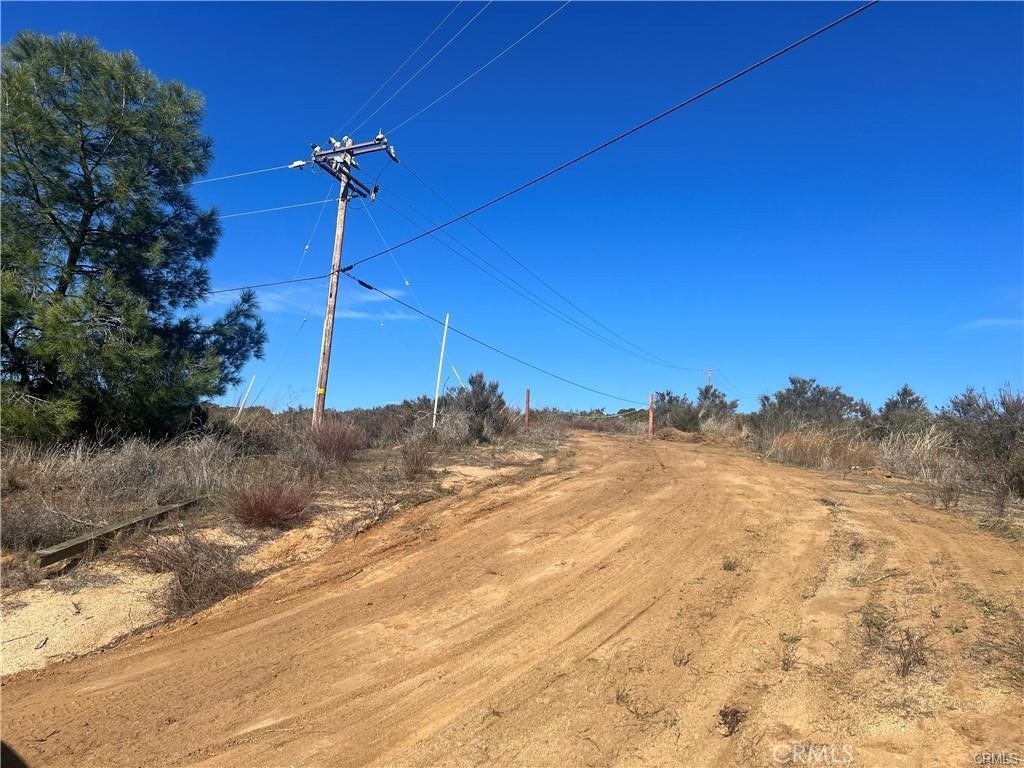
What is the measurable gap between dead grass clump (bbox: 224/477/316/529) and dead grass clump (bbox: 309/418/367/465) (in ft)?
11.8

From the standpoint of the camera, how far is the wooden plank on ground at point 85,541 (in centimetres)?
670

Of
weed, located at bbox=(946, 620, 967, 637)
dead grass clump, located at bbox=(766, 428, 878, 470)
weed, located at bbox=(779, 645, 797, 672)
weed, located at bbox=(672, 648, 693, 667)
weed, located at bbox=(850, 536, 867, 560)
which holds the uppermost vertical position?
dead grass clump, located at bbox=(766, 428, 878, 470)

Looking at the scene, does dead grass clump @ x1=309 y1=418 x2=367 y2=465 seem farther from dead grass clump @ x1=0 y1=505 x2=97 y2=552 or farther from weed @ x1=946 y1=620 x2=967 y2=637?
weed @ x1=946 y1=620 x2=967 y2=637

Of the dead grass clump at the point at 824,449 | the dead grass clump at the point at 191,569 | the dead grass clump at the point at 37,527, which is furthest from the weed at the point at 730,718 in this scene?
the dead grass clump at the point at 824,449

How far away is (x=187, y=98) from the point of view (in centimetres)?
1362

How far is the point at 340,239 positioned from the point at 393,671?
15.2 meters

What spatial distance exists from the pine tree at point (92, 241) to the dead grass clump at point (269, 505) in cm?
535

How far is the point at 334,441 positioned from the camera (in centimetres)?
1287

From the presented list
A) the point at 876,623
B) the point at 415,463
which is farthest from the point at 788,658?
the point at 415,463

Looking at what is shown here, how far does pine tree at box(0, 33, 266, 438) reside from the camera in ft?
37.4

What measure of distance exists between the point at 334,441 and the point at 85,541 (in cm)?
603

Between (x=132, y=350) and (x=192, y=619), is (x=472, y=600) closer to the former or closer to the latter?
(x=192, y=619)

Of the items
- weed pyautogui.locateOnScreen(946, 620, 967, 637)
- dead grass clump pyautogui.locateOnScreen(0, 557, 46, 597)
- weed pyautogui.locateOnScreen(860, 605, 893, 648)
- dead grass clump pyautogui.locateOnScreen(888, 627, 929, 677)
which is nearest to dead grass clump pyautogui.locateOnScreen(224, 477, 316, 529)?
dead grass clump pyautogui.locateOnScreen(0, 557, 46, 597)

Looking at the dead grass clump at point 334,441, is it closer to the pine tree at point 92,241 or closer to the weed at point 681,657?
the pine tree at point 92,241
